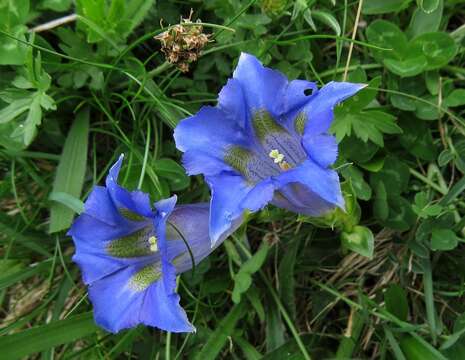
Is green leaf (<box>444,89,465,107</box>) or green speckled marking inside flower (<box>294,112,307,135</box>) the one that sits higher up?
green speckled marking inside flower (<box>294,112,307,135</box>)

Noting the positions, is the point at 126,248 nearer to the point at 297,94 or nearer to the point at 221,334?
the point at 221,334

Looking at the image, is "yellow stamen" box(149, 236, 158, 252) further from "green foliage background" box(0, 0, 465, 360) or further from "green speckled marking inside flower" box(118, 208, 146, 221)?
"green foliage background" box(0, 0, 465, 360)

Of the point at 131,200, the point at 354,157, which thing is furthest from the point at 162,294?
the point at 354,157

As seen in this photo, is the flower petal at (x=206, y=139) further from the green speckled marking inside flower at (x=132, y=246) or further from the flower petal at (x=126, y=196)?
the green speckled marking inside flower at (x=132, y=246)

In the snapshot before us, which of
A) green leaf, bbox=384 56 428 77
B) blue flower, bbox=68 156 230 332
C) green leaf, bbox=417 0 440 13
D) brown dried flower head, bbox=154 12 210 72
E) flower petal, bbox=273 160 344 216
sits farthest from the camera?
green leaf, bbox=384 56 428 77

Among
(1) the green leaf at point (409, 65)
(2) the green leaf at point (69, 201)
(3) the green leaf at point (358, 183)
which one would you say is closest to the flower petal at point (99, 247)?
(2) the green leaf at point (69, 201)

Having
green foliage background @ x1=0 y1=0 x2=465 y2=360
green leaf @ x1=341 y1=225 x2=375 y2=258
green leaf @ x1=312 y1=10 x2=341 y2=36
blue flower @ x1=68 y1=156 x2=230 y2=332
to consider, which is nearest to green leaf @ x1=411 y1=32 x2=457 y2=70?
green foliage background @ x1=0 y1=0 x2=465 y2=360

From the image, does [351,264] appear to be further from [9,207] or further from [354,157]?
[9,207]
